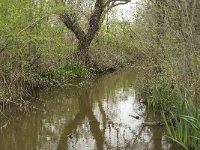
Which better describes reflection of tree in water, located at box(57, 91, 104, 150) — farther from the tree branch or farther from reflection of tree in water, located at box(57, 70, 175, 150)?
the tree branch

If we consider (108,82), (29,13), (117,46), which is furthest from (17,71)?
(117,46)

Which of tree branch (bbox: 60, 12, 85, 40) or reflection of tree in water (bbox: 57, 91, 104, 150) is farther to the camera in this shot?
tree branch (bbox: 60, 12, 85, 40)

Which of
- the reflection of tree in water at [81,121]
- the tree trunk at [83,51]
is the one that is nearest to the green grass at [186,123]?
the reflection of tree in water at [81,121]

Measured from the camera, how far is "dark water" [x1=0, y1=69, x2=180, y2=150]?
372 inches

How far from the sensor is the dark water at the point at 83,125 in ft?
31.0

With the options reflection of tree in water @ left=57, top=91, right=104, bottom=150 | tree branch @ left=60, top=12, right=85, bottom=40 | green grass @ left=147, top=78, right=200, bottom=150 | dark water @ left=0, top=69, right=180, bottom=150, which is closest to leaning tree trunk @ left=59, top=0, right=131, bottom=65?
tree branch @ left=60, top=12, right=85, bottom=40

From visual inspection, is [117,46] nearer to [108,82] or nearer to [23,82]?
[108,82]

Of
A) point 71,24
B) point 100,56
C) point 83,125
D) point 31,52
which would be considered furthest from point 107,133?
point 100,56

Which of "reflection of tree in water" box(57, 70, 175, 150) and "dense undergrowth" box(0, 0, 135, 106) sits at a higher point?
"dense undergrowth" box(0, 0, 135, 106)

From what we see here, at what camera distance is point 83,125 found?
11500 millimetres

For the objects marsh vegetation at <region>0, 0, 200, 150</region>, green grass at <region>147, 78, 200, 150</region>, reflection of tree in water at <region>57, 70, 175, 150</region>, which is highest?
marsh vegetation at <region>0, 0, 200, 150</region>

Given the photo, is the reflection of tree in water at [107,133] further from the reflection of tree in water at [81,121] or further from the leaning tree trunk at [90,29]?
the leaning tree trunk at [90,29]

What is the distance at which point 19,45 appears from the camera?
1488 cm

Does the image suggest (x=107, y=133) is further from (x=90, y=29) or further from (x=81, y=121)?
(x=90, y=29)
